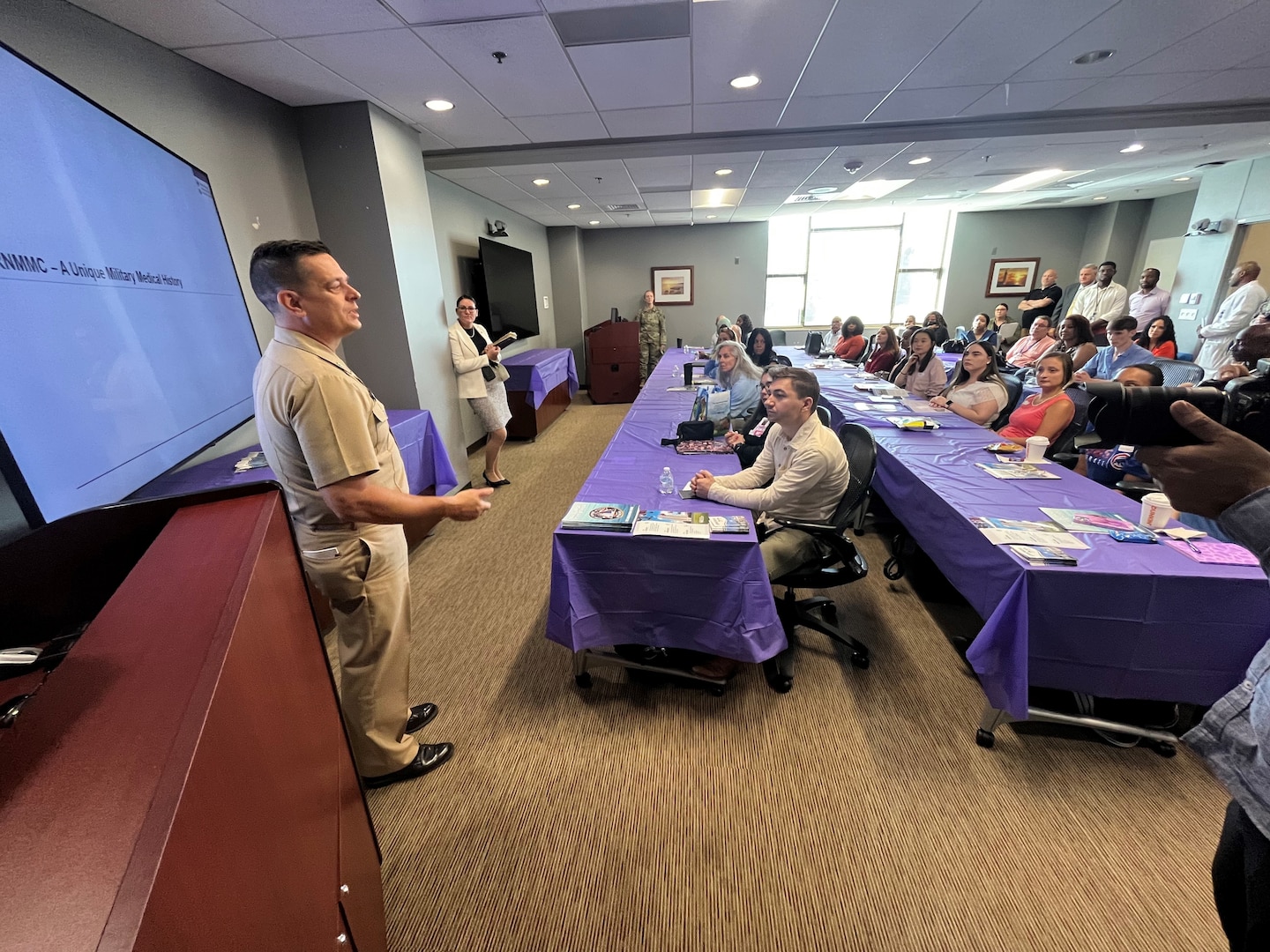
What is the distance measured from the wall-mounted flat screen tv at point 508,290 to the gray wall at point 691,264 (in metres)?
2.56

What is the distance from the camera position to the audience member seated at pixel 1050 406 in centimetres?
267

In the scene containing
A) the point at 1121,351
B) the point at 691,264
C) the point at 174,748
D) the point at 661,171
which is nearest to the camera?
the point at 174,748

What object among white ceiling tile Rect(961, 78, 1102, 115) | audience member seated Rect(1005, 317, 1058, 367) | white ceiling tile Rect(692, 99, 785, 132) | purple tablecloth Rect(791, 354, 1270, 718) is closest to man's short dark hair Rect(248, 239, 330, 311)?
purple tablecloth Rect(791, 354, 1270, 718)

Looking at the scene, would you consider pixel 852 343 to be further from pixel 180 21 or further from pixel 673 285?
pixel 180 21

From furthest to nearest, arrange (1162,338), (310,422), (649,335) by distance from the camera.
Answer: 1. (649,335)
2. (1162,338)
3. (310,422)

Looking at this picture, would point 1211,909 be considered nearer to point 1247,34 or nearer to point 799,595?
point 799,595

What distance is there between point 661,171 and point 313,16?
3.26 m

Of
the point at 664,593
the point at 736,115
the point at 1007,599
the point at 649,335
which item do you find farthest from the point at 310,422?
the point at 649,335

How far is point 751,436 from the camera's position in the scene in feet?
10.5

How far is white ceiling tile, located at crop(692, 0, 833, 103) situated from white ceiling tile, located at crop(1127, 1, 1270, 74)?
1.95m

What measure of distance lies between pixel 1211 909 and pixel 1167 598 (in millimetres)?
770

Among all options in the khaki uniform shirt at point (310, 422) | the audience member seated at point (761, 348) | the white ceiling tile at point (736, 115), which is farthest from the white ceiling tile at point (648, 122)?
the khaki uniform shirt at point (310, 422)

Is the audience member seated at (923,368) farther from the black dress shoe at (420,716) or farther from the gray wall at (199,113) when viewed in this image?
the gray wall at (199,113)

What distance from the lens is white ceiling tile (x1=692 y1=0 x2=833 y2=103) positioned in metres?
2.16
